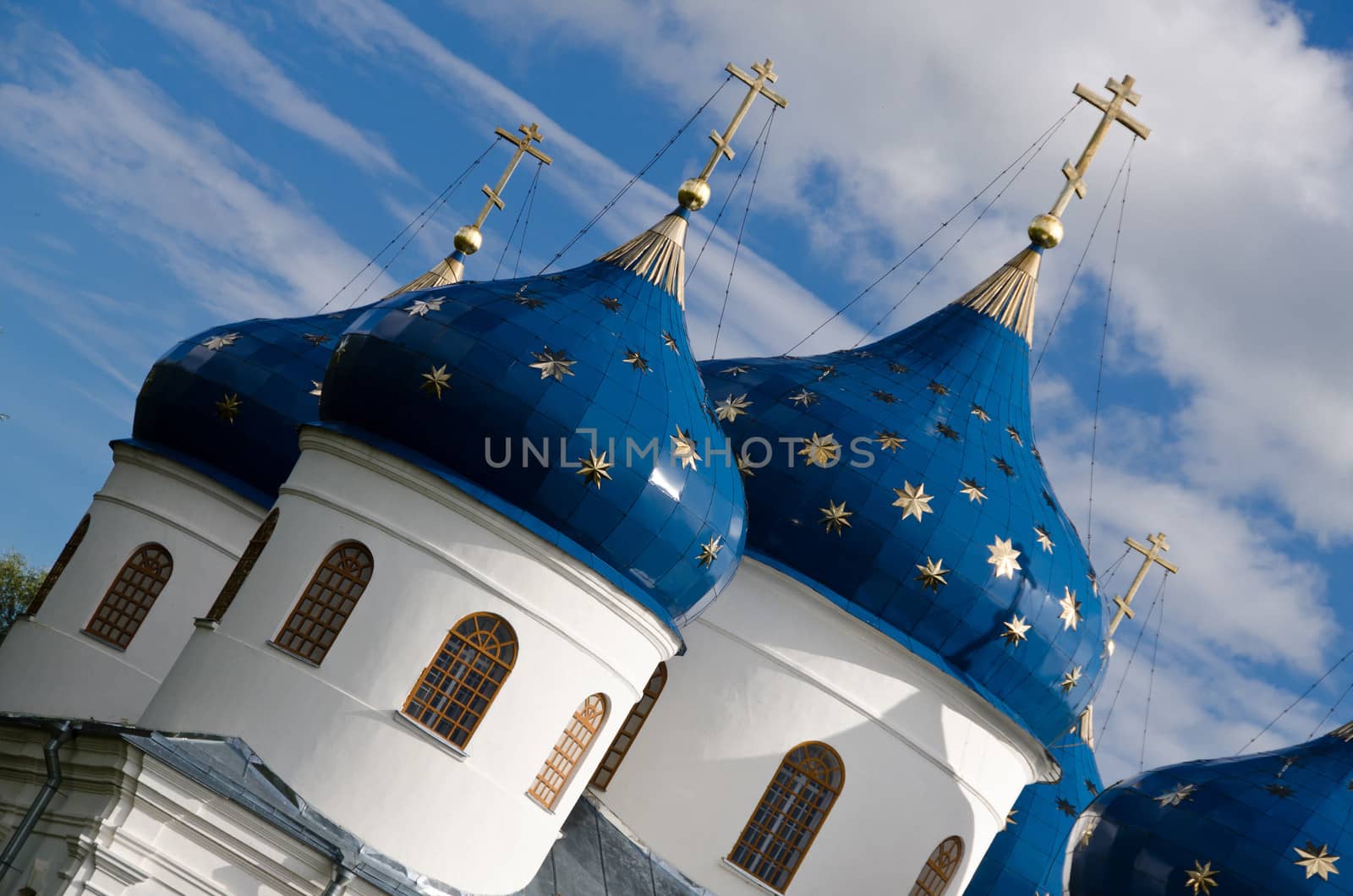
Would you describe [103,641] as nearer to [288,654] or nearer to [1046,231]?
[288,654]

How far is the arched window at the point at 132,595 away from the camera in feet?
57.2

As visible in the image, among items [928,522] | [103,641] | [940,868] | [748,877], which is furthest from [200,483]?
[940,868]

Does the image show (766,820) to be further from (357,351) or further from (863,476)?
(357,351)

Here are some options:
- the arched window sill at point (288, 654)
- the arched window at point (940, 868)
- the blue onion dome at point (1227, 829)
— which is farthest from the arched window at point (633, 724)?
the blue onion dome at point (1227, 829)

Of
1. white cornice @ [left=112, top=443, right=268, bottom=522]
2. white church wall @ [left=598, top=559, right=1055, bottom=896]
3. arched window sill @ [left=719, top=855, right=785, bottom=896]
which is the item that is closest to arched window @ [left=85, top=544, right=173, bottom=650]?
white cornice @ [left=112, top=443, right=268, bottom=522]

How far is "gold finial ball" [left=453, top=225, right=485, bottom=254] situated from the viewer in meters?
22.4

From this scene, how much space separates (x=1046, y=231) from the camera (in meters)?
18.9

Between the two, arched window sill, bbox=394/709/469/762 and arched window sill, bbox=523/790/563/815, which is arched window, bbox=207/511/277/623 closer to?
arched window sill, bbox=394/709/469/762

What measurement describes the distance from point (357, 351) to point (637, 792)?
5040mm

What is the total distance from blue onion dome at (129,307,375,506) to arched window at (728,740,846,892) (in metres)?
6.11

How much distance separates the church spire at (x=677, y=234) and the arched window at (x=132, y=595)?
6.15 meters

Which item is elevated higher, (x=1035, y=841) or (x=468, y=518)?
(x=1035, y=841)

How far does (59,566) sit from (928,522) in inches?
370

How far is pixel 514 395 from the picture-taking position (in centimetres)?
1309
